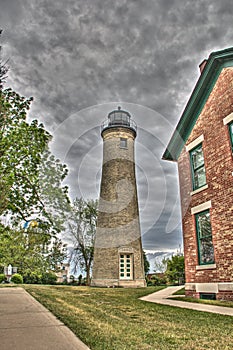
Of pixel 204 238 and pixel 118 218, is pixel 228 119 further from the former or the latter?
pixel 118 218

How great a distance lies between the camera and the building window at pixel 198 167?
12.2 metres

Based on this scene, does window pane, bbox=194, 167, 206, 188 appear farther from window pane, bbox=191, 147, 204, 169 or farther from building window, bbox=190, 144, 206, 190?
window pane, bbox=191, 147, 204, 169

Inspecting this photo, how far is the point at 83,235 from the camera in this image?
32.2 m

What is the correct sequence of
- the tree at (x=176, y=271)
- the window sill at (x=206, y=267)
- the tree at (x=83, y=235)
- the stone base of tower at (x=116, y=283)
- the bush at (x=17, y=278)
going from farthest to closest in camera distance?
the tree at (x=83, y=235)
the tree at (x=176, y=271)
the bush at (x=17, y=278)
the stone base of tower at (x=116, y=283)
the window sill at (x=206, y=267)

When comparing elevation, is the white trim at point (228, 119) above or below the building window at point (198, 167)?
above

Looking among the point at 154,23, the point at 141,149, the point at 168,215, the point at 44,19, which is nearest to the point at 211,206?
the point at 154,23

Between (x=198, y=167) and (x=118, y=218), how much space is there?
14.0 meters

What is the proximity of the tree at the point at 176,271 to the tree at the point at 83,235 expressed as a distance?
8536 millimetres

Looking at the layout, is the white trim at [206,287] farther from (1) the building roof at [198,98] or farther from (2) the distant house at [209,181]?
(1) the building roof at [198,98]

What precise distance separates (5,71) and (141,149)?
22.3 metres

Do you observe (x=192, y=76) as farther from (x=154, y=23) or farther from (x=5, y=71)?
(x=5, y=71)

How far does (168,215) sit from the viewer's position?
77.8 ft

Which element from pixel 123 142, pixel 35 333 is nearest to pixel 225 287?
pixel 35 333

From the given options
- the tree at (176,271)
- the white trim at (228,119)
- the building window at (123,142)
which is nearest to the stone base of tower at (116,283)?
the tree at (176,271)
